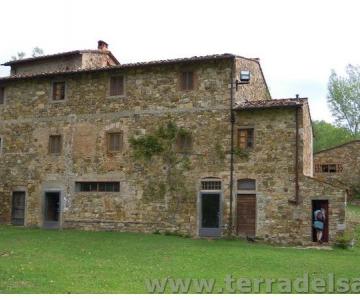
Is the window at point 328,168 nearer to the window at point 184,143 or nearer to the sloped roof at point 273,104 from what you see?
the sloped roof at point 273,104

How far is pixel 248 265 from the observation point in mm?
13930

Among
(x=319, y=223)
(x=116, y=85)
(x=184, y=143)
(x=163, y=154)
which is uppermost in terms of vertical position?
(x=116, y=85)

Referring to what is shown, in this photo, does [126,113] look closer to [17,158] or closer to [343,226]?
[17,158]

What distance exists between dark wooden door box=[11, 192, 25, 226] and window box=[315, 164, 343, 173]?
2000cm

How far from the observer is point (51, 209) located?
2477cm

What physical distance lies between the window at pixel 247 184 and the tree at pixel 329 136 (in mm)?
31550

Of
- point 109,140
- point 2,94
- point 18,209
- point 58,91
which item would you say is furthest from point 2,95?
point 109,140

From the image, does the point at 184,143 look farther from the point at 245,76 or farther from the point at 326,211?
the point at 326,211

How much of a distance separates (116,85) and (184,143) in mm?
4552

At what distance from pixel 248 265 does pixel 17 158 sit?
15678 mm

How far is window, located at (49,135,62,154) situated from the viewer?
2452 centimetres

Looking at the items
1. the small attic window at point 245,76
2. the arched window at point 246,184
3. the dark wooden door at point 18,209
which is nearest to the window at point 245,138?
the arched window at point 246,184

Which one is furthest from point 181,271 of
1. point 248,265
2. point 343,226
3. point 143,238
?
point 343,226

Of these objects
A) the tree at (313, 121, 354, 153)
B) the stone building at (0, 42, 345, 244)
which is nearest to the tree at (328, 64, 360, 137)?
the tree at (313, 121, 354, 153)
